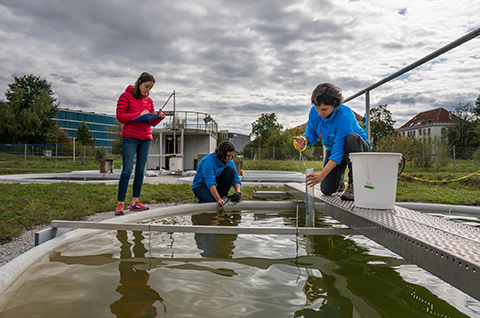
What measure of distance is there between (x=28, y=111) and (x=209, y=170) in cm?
3188

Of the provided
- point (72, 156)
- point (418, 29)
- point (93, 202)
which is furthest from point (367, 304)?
point (72, 156)

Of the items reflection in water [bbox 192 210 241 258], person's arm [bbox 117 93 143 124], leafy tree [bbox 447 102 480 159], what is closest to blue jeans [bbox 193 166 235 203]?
reflection in water [bbox 192 210 241 258]

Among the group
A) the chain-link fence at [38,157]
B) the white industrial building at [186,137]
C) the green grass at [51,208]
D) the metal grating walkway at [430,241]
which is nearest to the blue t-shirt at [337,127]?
the metal grating walkway at [430,241]

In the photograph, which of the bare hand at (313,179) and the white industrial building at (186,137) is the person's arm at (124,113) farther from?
the white industrial building at (186,137)

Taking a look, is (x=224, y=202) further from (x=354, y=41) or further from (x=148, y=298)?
(x=354, y=41)

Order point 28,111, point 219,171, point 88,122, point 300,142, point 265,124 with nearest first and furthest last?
point 300,142, point 219,171, point 28,111, point 265,124, point 88,122

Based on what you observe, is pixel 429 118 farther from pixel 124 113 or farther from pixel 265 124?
pixel 124 113

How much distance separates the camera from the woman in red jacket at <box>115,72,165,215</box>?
3.48 m

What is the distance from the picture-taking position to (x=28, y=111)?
27.7 metres

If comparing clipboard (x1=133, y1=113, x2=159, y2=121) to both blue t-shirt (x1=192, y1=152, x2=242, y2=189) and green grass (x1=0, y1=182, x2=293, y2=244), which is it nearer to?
blue t-shirt (x1=192, y1=152, x2=242, y2=189)

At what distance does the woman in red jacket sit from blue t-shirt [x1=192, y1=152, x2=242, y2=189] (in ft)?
2.54

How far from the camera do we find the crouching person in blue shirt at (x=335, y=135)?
2641 mm

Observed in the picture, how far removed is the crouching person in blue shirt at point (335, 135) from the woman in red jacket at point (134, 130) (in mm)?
1913

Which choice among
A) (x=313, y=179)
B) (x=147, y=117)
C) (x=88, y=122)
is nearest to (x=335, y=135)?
(x=313, y=179)
